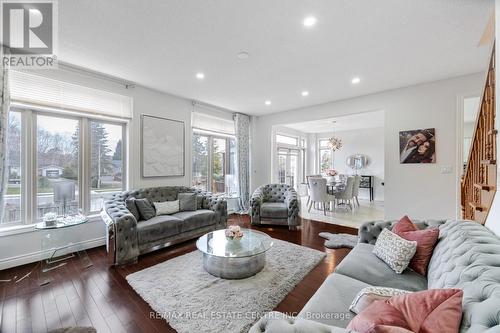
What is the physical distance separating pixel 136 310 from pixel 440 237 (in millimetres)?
2753

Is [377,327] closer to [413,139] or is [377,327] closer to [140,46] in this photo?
[140,46]

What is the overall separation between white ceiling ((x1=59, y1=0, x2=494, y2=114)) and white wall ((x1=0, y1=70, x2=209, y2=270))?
0.30m

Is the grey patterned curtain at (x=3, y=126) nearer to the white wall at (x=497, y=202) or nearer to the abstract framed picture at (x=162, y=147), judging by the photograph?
the abstract framed picture at (x=162, y=147)

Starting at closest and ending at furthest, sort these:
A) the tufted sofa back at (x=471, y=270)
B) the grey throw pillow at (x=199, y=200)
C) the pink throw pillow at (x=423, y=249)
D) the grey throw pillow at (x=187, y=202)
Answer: the tufted sofa back at (x=471, y=270)
the pink throw pillow at (x=423, y=249)
the grey throw pillow at (x=187, y=202)
the grey throw pillow at (x=199, y=200)

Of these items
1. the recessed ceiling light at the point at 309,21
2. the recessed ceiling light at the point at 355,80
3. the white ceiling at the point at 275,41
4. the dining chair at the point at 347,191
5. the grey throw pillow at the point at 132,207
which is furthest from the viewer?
the dining chair at the point at 347,191

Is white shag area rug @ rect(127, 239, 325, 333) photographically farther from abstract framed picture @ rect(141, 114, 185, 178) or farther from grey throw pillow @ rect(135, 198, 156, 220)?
abstract framed picture @ rect(141, 114, 185, 178)

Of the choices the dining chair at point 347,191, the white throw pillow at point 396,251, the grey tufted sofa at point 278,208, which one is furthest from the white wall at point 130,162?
the dining chair at point 347,191

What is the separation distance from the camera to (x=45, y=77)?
298 centimetres

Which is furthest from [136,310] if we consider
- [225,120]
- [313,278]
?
[225,120]

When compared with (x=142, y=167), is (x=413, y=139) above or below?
above

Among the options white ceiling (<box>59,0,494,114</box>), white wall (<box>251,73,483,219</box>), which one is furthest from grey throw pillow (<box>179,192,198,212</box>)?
white wall (<box>251,73,483,219</box>)

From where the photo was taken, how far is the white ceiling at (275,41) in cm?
198

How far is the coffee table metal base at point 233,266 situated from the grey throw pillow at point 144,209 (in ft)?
4.64

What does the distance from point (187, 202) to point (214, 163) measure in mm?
1747
